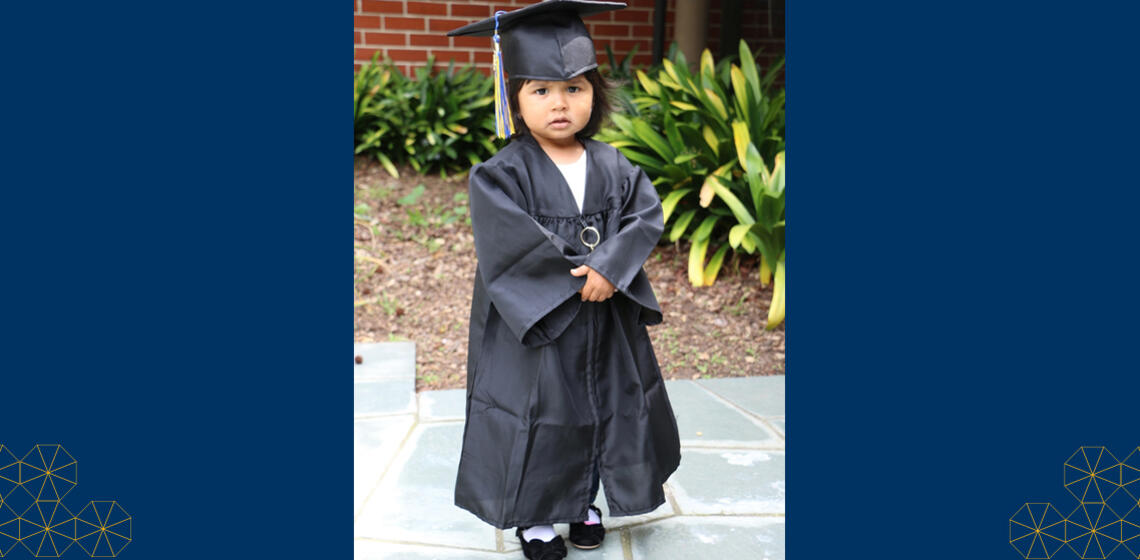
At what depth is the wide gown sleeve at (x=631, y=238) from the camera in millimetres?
2244

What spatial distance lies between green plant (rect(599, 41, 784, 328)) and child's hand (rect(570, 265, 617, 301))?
224cm

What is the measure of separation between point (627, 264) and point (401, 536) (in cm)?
114

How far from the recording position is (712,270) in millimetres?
4875

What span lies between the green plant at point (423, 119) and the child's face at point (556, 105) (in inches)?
143

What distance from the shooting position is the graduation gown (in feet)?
7.43

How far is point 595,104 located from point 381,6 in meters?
4.60

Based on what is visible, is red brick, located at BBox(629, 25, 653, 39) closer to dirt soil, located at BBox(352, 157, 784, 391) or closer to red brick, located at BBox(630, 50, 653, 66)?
red brick, located at BBox(630, 50, 653, 66)

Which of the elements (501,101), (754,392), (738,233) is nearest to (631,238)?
(501,101)

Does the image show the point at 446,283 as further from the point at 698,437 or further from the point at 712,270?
the point at 698,437

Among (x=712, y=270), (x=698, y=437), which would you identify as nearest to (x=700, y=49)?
(x=712, y=270)

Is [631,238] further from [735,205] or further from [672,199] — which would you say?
[672,199]

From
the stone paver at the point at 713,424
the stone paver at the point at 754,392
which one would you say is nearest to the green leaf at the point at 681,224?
the stone paver at the point at 754,392

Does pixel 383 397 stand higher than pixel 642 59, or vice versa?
pixel 642 59

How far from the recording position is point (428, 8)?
654cm
